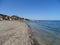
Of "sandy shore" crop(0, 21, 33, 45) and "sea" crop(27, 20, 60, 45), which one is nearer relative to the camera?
"sandy shore" crop(0, 21, 33, 45)

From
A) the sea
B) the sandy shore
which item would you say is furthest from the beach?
the sea

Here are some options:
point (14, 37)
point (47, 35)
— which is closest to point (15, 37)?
point (14, 37)

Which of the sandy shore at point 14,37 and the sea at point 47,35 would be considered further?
the sea at point 47,35

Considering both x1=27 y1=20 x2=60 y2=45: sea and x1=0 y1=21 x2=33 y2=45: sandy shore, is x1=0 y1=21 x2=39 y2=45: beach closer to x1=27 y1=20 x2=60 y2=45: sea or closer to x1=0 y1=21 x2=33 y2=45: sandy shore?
x1=0 y1=21 x2=33 y2=45: sandy shore

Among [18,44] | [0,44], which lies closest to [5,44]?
[0,44]

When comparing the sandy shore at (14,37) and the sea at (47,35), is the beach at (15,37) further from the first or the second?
the sea at (47,35)

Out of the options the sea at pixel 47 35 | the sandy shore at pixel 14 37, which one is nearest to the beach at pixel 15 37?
the sandy shore at pixel 14 37

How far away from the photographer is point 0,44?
962 centimetres

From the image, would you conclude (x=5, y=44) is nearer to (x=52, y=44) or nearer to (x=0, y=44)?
(x=0, y=44)

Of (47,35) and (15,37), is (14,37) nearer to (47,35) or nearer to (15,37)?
(15,37)

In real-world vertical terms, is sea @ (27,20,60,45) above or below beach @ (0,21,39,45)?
below

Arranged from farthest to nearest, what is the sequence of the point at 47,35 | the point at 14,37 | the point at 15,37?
the point at 47,35 → the point at 15,37 → the point at 14,37

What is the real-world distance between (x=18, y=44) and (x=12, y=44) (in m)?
0.62

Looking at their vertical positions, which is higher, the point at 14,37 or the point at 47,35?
the point at 14,37
